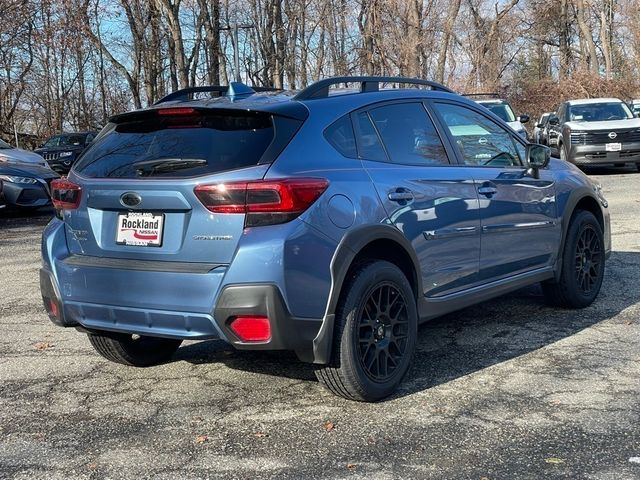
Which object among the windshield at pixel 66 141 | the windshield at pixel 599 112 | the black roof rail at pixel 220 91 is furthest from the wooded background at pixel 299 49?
the black roof rail at pixel 220 91

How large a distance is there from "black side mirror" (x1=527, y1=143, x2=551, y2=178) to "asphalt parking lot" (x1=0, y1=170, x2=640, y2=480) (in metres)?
1.14

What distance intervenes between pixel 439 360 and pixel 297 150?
1.78 metres

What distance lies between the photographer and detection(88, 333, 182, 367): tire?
4.79 m

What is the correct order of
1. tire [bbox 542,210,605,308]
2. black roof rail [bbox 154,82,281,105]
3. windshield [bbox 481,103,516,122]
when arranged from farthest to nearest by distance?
windshield [bbox 481,103,516,122] < tire [bbox 542,210,605,308] < black roof rail [bbox 154,82,281,105]

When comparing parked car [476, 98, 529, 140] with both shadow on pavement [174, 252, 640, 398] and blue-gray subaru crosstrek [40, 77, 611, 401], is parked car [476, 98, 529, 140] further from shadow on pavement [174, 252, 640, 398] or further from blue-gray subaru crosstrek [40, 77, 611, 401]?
blue-gray subaru crosstrek [40, 77, 611, 401]

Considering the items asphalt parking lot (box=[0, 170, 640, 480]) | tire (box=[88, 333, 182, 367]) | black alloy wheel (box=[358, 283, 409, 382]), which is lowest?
asphalt parking lot (box=[0, 170, 640, 480])

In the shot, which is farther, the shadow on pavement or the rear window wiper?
the shadow on pavement

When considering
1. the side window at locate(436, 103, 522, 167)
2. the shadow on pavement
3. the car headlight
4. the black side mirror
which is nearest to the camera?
the shadow on pavement

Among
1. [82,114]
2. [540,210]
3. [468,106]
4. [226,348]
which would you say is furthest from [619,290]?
[82,114]

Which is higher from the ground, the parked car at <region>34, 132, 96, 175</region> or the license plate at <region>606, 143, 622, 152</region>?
the parked car at <region>34, 132, 96, 175</region>

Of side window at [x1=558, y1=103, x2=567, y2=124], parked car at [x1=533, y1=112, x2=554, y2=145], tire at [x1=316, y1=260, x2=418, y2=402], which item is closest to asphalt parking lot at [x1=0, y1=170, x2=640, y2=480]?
tire at [x1=316, y1=260, x2=418, y2=402]

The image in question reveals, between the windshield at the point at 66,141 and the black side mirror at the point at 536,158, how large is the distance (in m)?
24.5

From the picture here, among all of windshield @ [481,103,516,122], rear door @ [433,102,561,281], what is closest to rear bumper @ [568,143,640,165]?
windshield @ [481,103,516,122]

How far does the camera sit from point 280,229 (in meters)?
3.66
